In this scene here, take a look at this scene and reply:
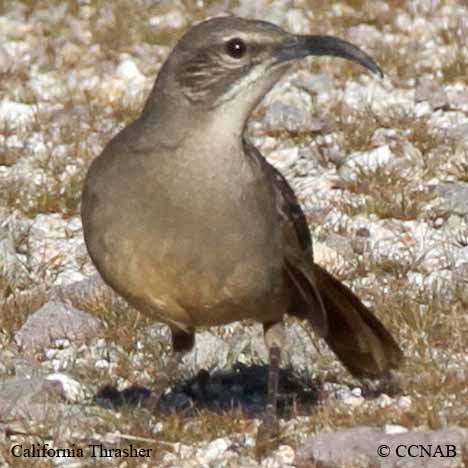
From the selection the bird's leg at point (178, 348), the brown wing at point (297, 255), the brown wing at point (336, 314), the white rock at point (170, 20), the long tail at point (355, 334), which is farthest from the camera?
the white rock at point (170, 20)

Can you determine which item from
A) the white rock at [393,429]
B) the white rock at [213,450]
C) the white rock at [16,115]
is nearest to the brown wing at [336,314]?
the white rock at [393,429]

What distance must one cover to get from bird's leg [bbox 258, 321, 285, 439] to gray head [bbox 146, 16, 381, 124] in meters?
Result: 1.03

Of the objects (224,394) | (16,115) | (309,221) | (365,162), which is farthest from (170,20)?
(224,394)

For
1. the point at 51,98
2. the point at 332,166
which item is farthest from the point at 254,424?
the point at 51,98

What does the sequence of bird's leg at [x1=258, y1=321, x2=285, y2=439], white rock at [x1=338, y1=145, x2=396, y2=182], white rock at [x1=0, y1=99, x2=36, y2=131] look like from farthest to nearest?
1. white rock at [x1=0, y1=99, x2=36, y2=131]
2. white rock at [x1=338, y1=145, x2=396, y2=182]
3. bird's leg at [x1=258, y1=321, x2=285, y2=439]

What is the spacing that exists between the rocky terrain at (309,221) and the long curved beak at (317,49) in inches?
51.1

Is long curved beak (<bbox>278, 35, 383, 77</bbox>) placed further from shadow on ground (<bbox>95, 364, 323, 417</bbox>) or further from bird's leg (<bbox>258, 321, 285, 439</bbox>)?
shadow on ground (<bbox>95, 364, 323, 417</bbox>)

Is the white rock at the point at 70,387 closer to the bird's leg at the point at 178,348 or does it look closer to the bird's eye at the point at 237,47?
the bird's leg at the point at 178,348

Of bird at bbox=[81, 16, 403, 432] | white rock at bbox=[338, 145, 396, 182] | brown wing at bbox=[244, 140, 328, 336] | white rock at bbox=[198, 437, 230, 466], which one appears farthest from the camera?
white rock at bbox=[338, 145, 396, 182]

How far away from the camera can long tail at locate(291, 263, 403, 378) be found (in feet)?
21.5

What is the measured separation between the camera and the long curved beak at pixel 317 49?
5676mm

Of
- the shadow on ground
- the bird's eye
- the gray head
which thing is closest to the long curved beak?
the gray head

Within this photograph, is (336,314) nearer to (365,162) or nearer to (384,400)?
(384,400)

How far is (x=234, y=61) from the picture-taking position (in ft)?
18.7
